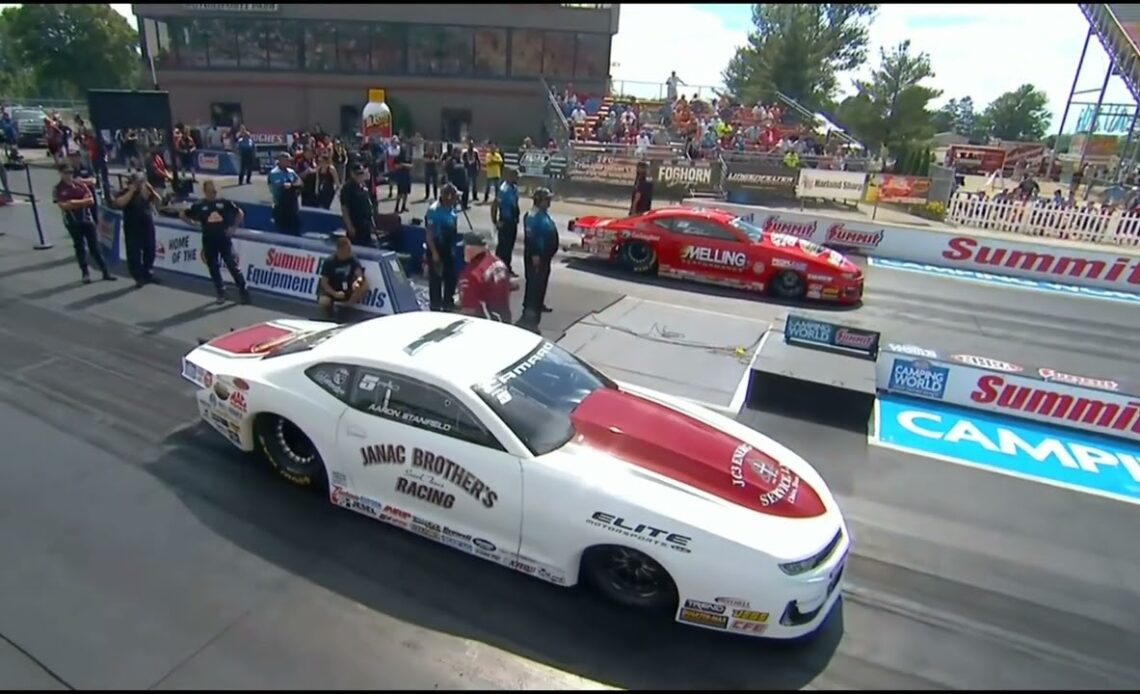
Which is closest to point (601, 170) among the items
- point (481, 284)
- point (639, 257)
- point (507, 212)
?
point (639, 257)

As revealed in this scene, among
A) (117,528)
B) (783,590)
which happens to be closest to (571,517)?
(783,590)

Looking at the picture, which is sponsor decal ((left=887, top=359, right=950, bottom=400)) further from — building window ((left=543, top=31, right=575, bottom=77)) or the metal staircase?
the metal staircase

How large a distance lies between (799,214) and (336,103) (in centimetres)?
2405

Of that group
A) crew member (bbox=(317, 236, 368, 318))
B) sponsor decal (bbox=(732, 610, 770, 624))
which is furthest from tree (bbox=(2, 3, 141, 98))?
sponsor decal (bbox=(732, 610, 770, 624))

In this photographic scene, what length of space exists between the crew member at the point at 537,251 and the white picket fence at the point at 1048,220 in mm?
16217

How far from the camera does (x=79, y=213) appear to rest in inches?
376

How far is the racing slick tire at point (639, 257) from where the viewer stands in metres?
12.3

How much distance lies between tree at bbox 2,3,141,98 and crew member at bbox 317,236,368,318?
6979 centimetres

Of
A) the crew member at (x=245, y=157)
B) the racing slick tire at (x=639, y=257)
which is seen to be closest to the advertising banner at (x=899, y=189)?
the racing slick tire at (x=639, y=257)

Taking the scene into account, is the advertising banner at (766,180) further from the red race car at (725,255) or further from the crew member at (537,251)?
the crew member at (537,251)

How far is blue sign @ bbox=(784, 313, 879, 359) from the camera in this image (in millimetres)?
7816

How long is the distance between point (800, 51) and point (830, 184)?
28.1 meters

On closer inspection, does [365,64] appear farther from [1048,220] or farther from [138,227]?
[1048,220]

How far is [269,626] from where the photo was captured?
3.80m
